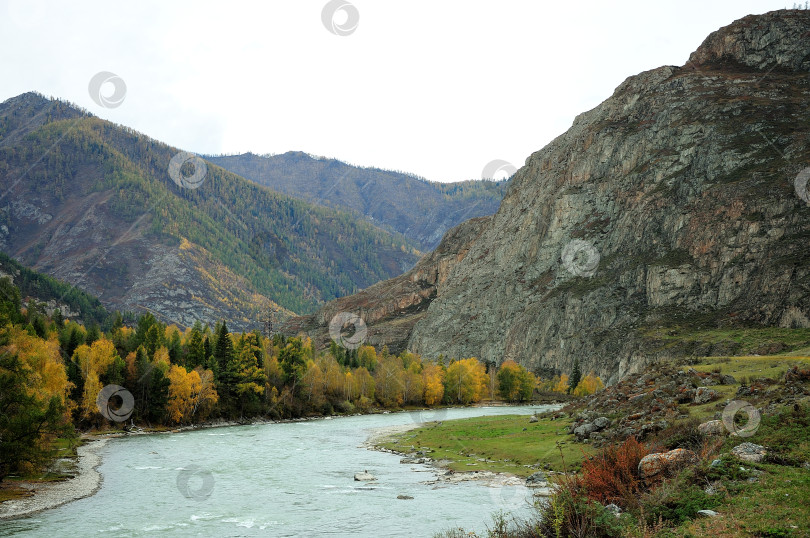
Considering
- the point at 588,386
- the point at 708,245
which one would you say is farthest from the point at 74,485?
the point at 708,245

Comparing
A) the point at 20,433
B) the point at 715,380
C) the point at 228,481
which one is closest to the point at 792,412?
the point at 715,380

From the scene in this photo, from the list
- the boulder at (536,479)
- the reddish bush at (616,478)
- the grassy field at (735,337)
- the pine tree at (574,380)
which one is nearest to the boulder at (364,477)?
the boulder at (536,479)

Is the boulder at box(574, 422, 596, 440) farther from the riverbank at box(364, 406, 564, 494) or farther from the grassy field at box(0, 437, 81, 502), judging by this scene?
the grassy field at box(0, 437, 81, 502)

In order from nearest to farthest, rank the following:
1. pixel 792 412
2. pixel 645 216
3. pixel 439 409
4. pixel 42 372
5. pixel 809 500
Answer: pixel 809 500
pixel 792 412
pixel 42 372
pixel 439 409
pixel 645 216

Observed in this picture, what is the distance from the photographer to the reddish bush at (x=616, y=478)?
18766mm

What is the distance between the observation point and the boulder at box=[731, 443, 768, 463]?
1992 centimetres

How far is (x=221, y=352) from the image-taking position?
100 meters

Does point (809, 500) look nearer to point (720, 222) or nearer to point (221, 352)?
point (221, 352)

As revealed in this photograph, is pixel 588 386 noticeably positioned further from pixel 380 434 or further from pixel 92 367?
pixel 92 367

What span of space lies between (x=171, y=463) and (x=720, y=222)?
530ft

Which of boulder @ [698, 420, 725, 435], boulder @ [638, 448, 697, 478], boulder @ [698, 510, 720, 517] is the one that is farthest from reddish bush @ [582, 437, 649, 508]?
boulder @ [698, 420, 725, 435]

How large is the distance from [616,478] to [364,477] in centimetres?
2547

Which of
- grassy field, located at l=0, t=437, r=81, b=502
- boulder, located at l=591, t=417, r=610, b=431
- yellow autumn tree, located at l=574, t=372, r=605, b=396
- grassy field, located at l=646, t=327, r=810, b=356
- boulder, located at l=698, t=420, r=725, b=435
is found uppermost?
boulder, located at l=698, t=420, r=725, b=435

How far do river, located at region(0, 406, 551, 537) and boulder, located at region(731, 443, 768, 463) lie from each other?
897 centimetres
